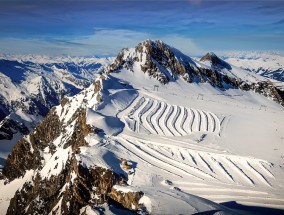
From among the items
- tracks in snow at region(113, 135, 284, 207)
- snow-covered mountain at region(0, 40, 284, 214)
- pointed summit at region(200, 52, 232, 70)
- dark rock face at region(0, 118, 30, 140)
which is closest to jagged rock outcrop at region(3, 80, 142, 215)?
snow-covered mountain at region(0, 40, 284, 214)

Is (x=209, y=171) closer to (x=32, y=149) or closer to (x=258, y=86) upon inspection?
(x=32, y=149)

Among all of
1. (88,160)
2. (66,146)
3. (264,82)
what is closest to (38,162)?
(66,146)

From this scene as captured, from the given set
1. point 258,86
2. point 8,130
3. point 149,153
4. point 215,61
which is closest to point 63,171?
point 149,153

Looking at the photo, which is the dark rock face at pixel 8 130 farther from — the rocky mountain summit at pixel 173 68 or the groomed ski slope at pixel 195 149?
the groomed ski slope at pixel 195 149

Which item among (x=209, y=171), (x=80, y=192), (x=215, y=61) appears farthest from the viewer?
(x=215, y=61)

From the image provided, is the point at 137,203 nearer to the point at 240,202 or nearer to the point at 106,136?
the point at 240,202

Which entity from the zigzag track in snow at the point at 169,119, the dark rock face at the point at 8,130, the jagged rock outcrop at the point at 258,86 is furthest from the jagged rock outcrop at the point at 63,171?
the dark rock face at the point at 8,130
